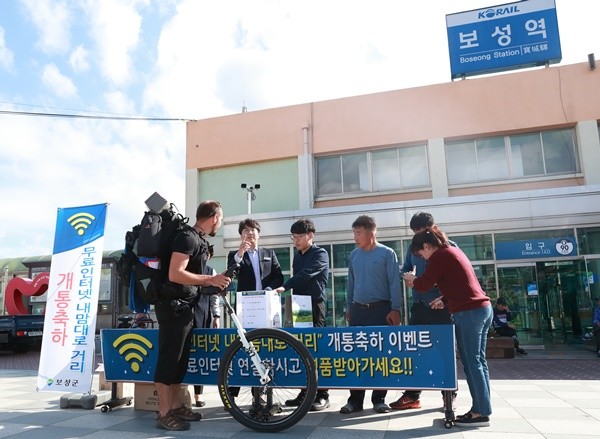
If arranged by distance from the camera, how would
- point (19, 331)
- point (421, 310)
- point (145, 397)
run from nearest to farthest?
1. point (421, 310)
2. point (145, 397)
3. point (19, 331)

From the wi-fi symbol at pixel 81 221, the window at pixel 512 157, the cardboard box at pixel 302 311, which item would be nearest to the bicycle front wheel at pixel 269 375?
the cardboard box at pixel 302 311

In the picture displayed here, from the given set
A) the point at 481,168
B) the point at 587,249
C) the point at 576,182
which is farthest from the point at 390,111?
the point at 587,249

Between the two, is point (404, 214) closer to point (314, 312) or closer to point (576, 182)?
point (576, 182)

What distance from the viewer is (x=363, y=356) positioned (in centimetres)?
390

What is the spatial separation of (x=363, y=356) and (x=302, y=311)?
2.29 ft

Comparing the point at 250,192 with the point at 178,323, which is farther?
the point at 250,192

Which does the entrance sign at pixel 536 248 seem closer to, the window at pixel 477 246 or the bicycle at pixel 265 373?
the window at pixel 477 246

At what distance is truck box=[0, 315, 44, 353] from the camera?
552 inches

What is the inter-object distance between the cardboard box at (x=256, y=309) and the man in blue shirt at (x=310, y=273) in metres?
0.55

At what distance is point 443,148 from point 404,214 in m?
2.28

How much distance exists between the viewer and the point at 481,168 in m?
13.6

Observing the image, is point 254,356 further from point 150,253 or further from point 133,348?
point 133,348

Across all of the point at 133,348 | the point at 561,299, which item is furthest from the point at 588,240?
the point at 133,348

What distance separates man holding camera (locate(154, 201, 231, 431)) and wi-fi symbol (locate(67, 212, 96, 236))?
1.86 metres
